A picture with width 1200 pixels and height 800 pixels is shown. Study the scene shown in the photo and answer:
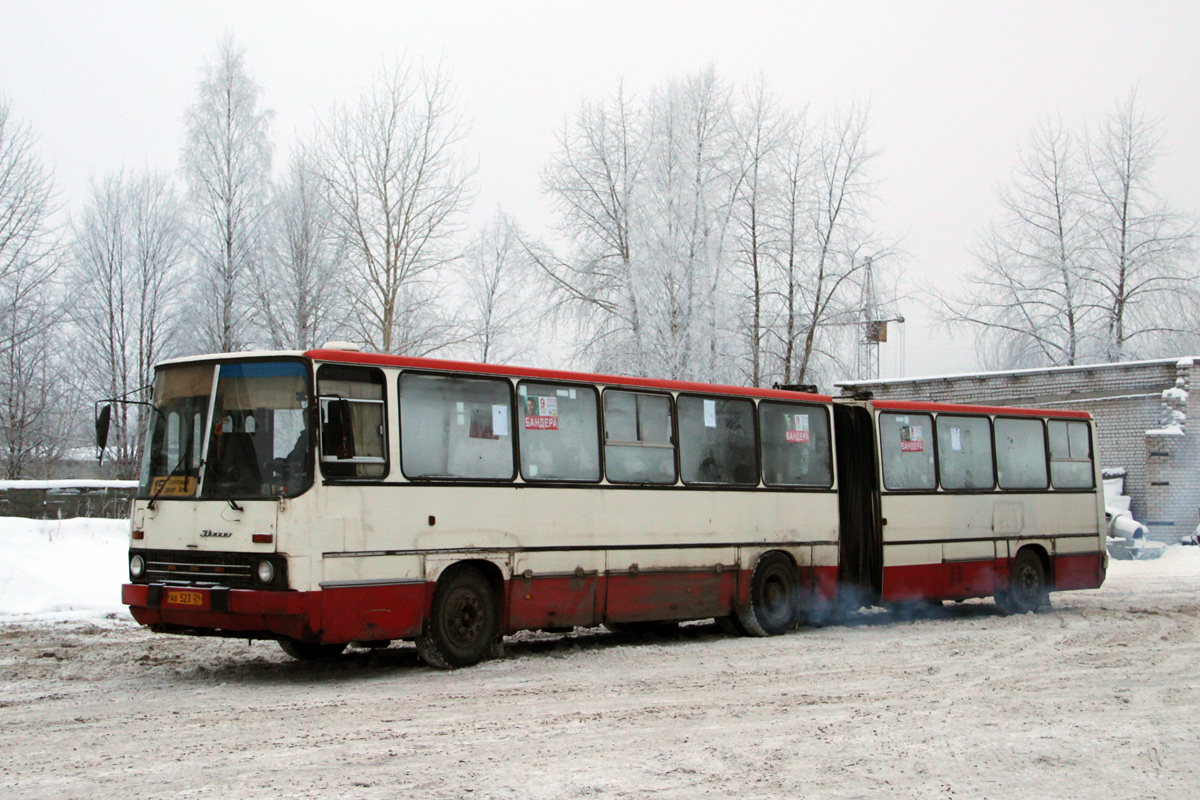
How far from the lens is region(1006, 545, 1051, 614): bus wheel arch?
17.6 metres

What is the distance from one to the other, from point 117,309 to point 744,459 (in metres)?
36.1

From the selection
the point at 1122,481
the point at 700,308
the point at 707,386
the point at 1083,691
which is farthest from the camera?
the point at 700,308

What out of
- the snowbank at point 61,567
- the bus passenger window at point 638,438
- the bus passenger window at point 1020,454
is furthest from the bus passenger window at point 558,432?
the bus passenger window at point 1020,454

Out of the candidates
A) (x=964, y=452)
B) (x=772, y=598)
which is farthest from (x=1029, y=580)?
(x=772, y=598)

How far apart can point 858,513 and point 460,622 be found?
658cm

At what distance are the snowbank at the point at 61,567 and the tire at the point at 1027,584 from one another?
12.2 m

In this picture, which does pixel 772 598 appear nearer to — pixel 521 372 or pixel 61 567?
pixel 521 372

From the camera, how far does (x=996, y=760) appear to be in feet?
24.4

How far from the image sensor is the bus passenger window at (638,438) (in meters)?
13.0

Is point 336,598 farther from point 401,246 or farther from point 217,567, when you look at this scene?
point 401,246

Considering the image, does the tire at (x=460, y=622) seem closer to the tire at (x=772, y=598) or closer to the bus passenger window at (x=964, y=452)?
the tire at (x=772, y=598)

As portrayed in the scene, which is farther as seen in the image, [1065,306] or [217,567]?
[1065,306]

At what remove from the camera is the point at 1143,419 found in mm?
29719

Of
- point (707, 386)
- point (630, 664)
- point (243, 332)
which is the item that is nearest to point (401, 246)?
point (243, 332)
